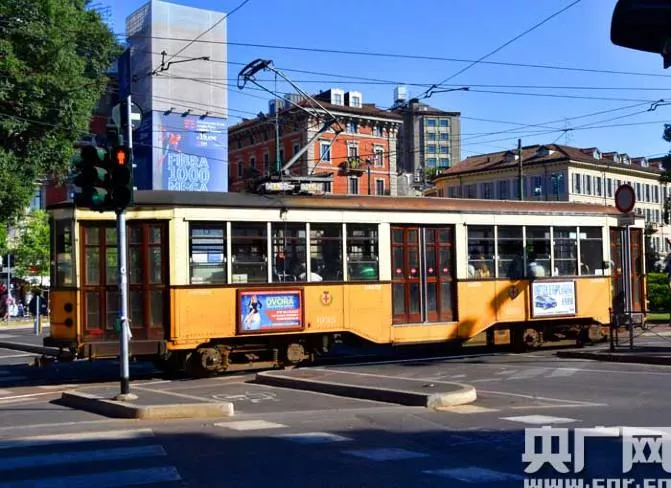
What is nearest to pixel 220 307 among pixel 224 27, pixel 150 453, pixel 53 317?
pixel 53 317

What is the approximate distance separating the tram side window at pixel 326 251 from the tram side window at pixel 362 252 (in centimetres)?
25

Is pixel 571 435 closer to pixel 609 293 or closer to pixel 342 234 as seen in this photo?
pixel 342 234

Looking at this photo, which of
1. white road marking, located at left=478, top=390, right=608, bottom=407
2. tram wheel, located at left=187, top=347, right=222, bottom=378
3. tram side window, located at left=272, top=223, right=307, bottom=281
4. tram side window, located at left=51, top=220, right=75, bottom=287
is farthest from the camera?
tram side window, located at left=272, top=223, right=307, bottom=281

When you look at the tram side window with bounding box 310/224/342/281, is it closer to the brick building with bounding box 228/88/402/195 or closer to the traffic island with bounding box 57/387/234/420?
the traffic island with bounding box 57/387/234/420

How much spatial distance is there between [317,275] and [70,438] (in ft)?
26.7

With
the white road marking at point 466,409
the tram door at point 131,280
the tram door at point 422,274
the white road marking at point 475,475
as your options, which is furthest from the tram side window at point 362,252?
the white road marking at point 475,475

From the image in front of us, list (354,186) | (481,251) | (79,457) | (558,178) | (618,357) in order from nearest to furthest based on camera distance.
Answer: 1. (79,457)
2. (618,357)
3. (481,251)
4. (558,178)
5. (354,186)

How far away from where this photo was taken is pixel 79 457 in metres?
8.23

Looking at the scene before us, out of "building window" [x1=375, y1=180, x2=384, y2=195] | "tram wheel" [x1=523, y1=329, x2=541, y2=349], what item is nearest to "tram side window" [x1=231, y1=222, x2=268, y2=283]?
"tram wheel" [x1=523, y1=329, x2=541, y2=349]

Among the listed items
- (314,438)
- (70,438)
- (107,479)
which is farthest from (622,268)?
(107,479)

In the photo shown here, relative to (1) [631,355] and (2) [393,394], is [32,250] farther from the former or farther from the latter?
(2) [393,394]

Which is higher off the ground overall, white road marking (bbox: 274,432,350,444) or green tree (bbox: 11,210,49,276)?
green tree (bbox: 11,210,49,276)

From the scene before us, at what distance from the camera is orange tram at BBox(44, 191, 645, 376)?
Answer: 1544cm

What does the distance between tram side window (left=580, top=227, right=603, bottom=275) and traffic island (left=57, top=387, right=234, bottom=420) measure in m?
12.1
